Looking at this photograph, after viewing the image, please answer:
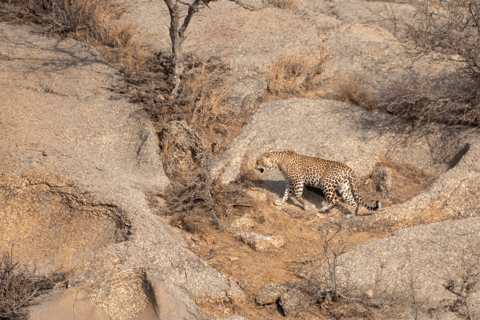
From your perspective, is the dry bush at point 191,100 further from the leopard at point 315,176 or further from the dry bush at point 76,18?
the dry bush at point 76,18

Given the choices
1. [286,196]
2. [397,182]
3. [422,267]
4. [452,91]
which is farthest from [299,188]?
[452,91]

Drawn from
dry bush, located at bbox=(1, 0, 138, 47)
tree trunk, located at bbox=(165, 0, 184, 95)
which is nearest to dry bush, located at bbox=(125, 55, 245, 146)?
tree trunk, located at bbox=(165, 0, 184, 95)

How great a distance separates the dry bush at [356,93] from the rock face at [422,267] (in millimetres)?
3479

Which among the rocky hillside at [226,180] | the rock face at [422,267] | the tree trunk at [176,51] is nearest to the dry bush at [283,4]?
the rocky hillside at [226,180]

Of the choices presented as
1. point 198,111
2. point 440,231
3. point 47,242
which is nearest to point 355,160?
point 440,231

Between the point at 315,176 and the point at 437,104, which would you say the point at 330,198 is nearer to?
the point at 315,176

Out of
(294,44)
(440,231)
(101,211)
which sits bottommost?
(101,211)

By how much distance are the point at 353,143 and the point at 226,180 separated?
225 cm

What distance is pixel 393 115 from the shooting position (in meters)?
8.53

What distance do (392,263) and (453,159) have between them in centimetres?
312

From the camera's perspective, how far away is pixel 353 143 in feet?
26.6

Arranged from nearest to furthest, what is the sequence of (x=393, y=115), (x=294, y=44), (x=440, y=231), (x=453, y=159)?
(x=440, y=231) < (x=453, y=159) < (x=393, y=115) < (x=294, y=44)

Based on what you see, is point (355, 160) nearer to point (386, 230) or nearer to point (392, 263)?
point (386, 230)

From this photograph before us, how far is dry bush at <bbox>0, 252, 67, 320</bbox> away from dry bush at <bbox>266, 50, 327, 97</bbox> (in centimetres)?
612
